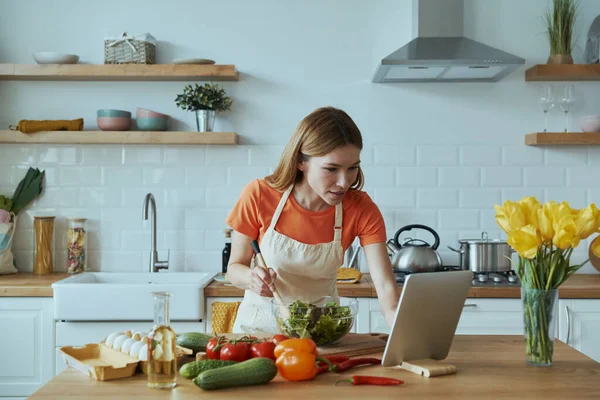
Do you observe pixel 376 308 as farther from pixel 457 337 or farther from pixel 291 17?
pixel 291 17

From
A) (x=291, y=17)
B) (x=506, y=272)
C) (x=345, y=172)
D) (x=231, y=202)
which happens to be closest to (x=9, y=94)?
(x=231, y=202)

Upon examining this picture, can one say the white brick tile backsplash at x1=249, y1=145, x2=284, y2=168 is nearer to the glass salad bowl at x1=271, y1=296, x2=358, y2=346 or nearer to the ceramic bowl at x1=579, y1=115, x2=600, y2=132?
the ceramic bowl at x1=579, y1=115, x2=600, y2=132

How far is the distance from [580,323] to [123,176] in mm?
2637

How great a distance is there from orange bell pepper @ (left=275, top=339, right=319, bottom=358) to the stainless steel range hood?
2.21 m

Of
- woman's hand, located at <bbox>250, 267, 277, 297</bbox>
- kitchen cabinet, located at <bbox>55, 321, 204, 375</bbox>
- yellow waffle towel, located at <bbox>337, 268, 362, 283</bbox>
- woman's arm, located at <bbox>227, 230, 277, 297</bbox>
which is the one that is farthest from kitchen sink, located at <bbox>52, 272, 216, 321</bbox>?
woman's hand, located at <bbox>250, 267, 277, 297</bbox>

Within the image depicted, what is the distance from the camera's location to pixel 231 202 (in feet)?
14.5

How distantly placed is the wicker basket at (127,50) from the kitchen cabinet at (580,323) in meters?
2.60

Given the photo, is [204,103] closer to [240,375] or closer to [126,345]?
[126,345]

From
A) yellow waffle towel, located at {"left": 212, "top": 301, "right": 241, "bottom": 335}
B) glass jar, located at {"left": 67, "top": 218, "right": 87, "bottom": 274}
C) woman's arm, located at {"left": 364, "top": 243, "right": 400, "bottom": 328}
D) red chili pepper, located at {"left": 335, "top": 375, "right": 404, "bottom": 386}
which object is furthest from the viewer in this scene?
glass jar, located at {"left": 67, "top": 218, "right": 87, "bottom": 274}

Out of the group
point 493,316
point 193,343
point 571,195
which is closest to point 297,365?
point 193,343

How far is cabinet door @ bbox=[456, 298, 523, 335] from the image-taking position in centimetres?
370

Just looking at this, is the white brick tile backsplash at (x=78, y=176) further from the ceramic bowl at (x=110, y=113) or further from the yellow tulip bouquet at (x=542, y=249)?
the yellow tulip bouquet at (x=542, y=249)

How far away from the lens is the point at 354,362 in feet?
6.53

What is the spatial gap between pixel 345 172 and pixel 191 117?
2.09 metres
